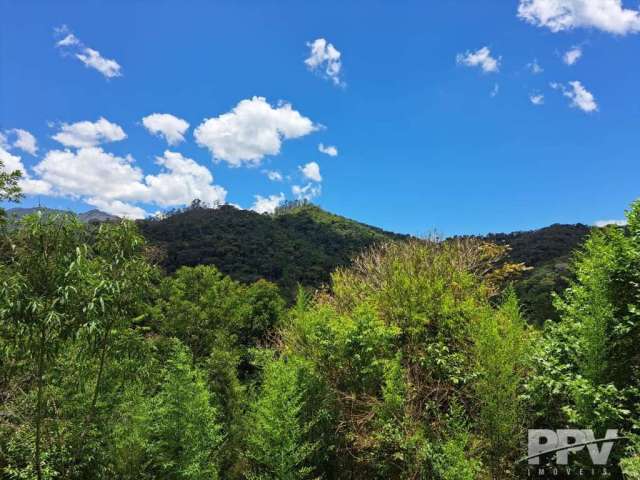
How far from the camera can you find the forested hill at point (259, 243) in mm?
44906

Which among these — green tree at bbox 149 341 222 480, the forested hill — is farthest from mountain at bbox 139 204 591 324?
green tree at bbox 149 341 222 480

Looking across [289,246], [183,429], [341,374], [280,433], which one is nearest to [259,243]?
[289,246]

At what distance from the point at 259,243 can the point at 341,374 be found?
1856 inches

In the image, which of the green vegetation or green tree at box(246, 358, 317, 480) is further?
green tree at box(246, 358, 317, 480)

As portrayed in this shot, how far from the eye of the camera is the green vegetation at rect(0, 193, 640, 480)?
4.97 meters

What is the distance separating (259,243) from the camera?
54656mm

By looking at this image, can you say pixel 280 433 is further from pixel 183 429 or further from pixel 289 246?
pixel 289 246

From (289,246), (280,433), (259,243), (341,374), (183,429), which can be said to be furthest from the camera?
(289,246)

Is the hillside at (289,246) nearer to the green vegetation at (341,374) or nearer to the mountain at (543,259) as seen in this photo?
the mountain at (543,259)

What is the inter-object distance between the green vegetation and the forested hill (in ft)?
78.3

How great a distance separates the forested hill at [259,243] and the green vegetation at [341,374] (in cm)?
2387

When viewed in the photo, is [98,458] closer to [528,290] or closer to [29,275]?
[29,275]

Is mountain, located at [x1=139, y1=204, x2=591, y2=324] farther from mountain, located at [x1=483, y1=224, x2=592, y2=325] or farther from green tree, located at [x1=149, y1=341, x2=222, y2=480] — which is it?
green tree, located at [x1=149, y1=341, x2=222, y2=480]

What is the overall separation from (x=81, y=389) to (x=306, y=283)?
33.5 metres
